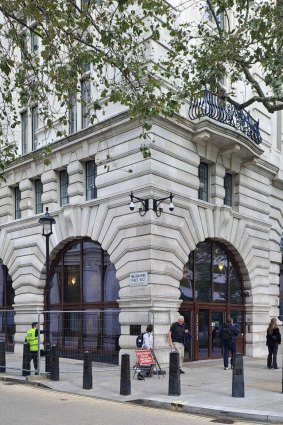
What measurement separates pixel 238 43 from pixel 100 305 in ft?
34.2

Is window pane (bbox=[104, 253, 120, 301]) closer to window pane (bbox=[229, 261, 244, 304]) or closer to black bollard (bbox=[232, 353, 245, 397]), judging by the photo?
window pane (bbox=[229, 261, 244, 304])

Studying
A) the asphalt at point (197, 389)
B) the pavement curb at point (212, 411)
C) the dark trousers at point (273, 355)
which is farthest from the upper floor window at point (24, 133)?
the pavement curb at point (212, 411)

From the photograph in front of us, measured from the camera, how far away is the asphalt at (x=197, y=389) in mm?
10727

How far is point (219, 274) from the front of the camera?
21.5m

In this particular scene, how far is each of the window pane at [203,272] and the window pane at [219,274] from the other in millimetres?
372

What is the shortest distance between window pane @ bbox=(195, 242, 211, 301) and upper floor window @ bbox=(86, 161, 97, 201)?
4477 mm

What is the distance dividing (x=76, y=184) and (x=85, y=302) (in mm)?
4510

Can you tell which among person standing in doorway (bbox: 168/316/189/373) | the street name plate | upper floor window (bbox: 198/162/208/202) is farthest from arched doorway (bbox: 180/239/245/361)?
person standing in doorway (bbox: 168/316/189/373)

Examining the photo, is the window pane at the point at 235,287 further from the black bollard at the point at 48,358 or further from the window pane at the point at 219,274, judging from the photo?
the black bollard at the point at 48,358

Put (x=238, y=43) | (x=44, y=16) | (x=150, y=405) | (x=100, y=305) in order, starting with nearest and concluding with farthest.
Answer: (x=44, y=16)
(x=150, y=405)
(x=238, y=43)
(x=100, y=305)

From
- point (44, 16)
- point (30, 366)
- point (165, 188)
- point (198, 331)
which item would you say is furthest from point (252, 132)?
point (44, 16)

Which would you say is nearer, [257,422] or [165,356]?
[257,422]

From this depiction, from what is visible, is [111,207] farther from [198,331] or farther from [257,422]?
[257,422]

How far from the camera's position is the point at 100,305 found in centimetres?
→ 1977
